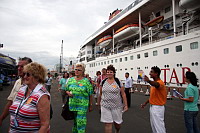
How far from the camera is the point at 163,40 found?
13.9 metres

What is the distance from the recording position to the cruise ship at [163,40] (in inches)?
465

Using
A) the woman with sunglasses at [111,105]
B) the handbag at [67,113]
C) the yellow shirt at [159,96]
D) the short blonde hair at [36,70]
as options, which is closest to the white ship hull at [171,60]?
the yellow shirt at [159,96]

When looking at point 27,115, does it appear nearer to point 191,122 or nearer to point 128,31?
point 191,122

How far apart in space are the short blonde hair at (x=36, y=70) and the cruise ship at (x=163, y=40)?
11681mm

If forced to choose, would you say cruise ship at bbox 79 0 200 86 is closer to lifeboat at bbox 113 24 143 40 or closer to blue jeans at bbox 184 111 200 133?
lifeboat at bbox 113 24 143 40

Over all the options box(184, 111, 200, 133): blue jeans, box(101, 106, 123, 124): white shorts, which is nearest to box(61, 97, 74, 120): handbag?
box(101, 106, 123, 124): white shorts

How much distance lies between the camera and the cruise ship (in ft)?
38.7

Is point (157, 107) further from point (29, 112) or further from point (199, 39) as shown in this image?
point (199, 39)

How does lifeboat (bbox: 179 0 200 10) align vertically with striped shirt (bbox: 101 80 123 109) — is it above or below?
above

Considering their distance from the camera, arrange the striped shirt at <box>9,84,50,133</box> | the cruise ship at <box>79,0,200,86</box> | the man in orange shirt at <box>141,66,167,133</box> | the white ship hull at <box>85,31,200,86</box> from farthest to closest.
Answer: the cruise ship at <box>79,0,200,86</box> < the white ship hull at <box>85,31,200,86</box> < the man in orange shirt at <box>141,66,167,133</box> < the striped shirt at <box>9,84,50,133</box>

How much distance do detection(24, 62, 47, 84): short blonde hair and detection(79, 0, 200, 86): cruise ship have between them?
1168cm

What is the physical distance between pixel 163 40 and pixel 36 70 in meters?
15.0

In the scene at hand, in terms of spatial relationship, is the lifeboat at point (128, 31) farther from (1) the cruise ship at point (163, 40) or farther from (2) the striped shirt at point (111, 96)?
(2) the striped shirt at point (111, 96)

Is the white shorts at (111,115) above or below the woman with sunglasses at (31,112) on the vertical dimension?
below
